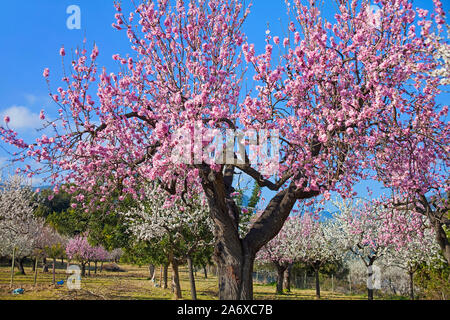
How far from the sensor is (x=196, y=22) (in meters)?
7.85

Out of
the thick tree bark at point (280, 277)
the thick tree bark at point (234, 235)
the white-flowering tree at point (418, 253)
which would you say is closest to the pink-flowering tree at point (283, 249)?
the thick tree bark at point (280, 277)

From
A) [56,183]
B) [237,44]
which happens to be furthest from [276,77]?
[56,183]

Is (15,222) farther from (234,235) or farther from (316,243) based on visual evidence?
(316,243)

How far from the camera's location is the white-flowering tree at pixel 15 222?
75.7 ft

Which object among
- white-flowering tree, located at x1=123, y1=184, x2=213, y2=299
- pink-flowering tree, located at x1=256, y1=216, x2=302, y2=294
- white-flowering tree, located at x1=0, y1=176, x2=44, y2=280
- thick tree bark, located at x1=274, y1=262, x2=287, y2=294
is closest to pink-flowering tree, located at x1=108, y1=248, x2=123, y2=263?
white-flowering tree, located at x1=0, y1=176, x2=44, y2=280

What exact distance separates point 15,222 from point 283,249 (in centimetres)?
2012

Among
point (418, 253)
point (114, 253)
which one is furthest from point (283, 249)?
point (114, 253)

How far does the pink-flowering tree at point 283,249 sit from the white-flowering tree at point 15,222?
56.8ft

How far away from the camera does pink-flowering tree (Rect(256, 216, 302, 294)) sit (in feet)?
95.3

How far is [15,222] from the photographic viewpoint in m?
24.2

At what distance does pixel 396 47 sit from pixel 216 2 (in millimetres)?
3969

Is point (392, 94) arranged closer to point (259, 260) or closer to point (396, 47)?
point (396, 47)

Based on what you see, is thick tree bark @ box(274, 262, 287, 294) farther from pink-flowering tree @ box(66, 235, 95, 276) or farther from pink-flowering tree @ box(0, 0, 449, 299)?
pink-flowering tree @ box(0, 0, 449, 299)

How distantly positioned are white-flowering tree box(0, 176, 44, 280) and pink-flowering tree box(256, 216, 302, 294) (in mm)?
17311
